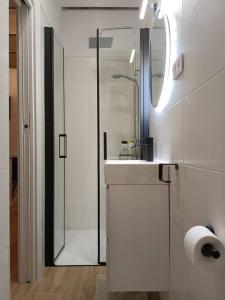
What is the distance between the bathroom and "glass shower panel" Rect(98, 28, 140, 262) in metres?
0.01

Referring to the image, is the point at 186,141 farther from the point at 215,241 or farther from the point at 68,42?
the point at 68,42

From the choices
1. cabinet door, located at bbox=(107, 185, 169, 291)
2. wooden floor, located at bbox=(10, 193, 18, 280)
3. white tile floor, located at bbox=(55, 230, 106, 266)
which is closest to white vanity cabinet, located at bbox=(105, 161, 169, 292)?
cabinet door, located at bbox=(107, 185, 169, 291)

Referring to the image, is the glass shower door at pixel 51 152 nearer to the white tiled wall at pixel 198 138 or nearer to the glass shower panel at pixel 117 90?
the glass shower panel at pixel 117 90

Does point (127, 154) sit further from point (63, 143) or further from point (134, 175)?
point (134, 175)

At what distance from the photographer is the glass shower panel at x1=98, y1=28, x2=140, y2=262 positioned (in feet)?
9.28

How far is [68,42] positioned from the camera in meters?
3.42

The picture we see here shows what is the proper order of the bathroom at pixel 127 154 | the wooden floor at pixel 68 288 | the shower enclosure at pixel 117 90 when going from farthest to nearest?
1. the shower enclosure at pixel 117 90
2. the wooden floor at pixel 68 288
3. the bathroom at pixel 127 154

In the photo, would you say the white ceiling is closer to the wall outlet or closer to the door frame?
the door frame

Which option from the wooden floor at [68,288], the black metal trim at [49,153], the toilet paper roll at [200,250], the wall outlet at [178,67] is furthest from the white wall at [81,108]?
the toilet paper roll at [200,250]

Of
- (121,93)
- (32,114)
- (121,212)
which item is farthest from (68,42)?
(121,212)

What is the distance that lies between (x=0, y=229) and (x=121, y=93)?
75.2 inches

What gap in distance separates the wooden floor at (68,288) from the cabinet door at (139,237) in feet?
1.25

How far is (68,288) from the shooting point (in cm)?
206

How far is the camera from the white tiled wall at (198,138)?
85 cm
